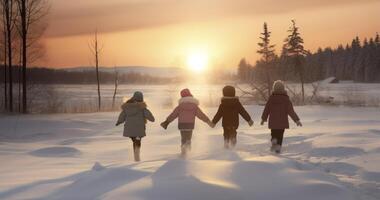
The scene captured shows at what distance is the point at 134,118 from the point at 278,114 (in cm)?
351

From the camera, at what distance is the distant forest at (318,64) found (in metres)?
54.3

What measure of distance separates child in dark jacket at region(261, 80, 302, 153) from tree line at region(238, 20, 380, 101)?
34.2 metres

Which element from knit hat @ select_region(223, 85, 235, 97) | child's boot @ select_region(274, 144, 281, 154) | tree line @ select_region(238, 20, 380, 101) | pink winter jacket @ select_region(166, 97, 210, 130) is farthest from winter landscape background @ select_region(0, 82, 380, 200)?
tree line @ select_region(238, 20, 380, 101)

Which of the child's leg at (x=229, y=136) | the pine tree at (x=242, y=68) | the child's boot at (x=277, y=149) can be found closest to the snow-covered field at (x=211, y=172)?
the child's boot at (x=277, y=149)

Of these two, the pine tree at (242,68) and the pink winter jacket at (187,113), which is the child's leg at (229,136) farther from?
the pine tree at (242,68)

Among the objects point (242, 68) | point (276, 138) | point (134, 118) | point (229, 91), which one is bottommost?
point (276, 138)

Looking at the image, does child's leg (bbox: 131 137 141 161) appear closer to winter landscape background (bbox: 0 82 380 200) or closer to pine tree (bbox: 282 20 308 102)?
winter landscape background (bbox: 0 82 380 200)

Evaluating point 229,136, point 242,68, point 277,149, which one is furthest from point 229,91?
point 242,68

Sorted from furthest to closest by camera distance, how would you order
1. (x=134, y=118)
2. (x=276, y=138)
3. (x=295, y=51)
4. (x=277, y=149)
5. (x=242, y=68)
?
1. (x=242, y=68)
2. (x=295, y=51)
3. (x=276, y=138)
4. (x=277, y=149)
5. (x=134, y=118)

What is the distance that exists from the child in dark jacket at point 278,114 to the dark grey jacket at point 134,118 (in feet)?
9.65

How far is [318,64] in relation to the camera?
130625 millimetres

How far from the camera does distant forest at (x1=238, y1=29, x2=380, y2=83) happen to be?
54281mm

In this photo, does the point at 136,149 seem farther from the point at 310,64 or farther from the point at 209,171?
the point at 310,64

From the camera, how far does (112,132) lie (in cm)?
2116
